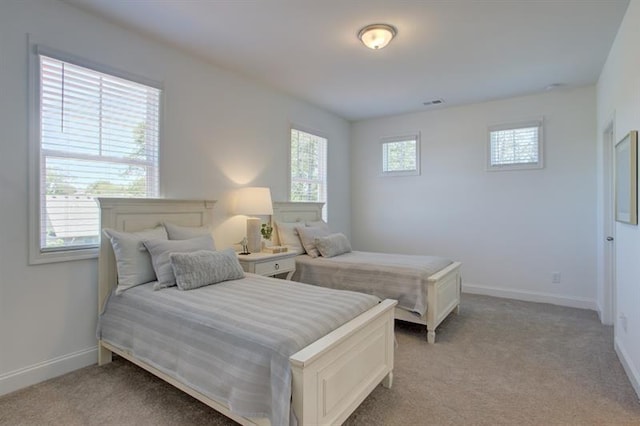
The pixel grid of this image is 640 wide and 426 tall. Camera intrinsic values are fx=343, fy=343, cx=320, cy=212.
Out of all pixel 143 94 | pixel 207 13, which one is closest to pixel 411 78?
pixel 207 13

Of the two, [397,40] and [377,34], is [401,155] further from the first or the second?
[377,34]

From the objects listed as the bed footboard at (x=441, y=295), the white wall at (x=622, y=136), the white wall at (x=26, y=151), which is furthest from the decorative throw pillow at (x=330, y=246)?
the white wall at (x=622, y=136)

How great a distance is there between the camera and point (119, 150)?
2.87m

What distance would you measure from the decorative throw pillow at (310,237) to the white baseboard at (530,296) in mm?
2392

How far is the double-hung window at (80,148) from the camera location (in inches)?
95.6

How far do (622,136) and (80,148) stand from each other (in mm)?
4267

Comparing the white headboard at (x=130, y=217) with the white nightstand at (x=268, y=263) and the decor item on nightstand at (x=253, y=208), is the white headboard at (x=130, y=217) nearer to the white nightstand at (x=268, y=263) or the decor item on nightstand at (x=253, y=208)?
the decor item on nightstand at (x=253, y=208)

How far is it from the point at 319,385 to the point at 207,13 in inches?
105

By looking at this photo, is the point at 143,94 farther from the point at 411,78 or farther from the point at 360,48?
the point at 411,78

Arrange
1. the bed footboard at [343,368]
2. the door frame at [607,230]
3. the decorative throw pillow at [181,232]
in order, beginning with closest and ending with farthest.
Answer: the bed footboard at [343,368] → the decorative throw pillow at [181,232] → the door frame at [607,230]

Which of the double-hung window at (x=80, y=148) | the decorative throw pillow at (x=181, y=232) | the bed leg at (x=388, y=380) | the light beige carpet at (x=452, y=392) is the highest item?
the double-hung window at (x=80, y=148)

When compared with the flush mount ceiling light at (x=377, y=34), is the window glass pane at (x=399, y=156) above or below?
below

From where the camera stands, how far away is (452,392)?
7.59ft

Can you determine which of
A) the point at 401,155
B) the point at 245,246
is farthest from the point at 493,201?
the point at 245,246
